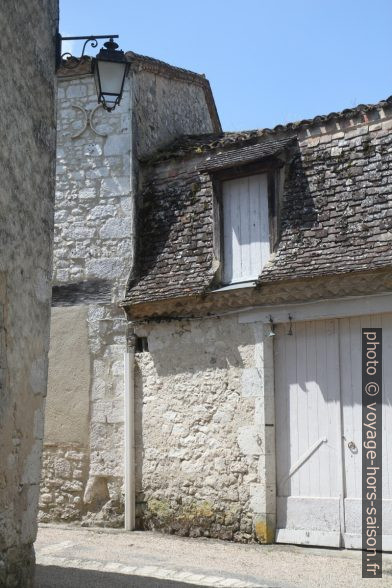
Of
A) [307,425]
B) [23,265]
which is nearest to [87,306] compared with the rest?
[307,425]

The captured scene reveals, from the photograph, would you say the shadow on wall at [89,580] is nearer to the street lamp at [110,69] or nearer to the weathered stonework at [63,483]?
the weathered stonework at [63,483]

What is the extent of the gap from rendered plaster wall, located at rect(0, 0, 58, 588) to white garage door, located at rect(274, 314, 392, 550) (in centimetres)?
341

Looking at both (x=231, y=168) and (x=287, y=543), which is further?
(x=231, y=168)

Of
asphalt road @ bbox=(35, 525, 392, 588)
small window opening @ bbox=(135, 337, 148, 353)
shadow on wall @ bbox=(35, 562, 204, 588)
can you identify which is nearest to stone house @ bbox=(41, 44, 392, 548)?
small window opening @ bbox=(135, 337, 148, 353)

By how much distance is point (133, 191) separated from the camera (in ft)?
32.1

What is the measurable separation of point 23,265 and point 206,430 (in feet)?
12.7

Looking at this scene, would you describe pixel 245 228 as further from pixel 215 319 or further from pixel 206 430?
pixel 206 430

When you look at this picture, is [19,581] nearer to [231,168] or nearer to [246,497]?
[246,497]

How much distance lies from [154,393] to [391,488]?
9.46 ft

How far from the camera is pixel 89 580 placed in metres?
6.48

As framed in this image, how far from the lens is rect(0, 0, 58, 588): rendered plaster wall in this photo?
5180 mm

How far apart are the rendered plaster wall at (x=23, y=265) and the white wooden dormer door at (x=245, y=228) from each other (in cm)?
336

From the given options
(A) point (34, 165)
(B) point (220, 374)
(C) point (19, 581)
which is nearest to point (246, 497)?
(B) point (220, 374)

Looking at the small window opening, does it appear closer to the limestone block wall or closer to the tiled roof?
the limestone block wall
